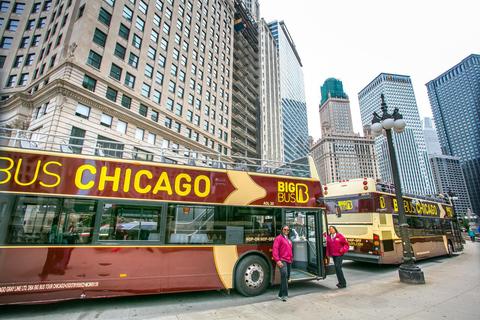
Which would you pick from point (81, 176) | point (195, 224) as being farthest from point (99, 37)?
point (195, 224)

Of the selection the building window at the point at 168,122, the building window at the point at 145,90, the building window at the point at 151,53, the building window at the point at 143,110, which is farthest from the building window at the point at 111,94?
the building window at the point at 151,53

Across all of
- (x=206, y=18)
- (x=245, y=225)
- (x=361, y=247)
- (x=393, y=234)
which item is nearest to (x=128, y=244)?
(x=245, y=225)

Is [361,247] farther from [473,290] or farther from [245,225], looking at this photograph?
[245,225]

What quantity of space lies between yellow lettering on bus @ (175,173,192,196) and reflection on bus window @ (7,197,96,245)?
6.24ft

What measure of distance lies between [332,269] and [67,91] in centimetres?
2528

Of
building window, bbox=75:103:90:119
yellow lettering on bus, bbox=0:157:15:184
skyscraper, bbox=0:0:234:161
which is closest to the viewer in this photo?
yellow lettering on bus, bbox=0:157:15:184

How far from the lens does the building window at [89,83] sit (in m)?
22.6

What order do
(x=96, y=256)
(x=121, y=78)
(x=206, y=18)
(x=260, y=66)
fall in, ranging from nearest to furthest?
(x=96, y=256) → (x=121, y=78) → (x=206, y=18) → (x=260, y=66)

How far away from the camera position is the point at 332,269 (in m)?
7.38

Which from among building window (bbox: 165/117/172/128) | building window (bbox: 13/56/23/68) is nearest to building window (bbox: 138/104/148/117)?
building window (bbox: 165/117/172/128)

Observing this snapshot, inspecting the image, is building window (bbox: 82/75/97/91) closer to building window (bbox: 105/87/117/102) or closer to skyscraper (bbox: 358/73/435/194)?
building window (bbox: 105/87/117/102)

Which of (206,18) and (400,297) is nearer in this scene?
(400,297)

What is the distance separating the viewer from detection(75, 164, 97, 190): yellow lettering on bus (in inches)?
207

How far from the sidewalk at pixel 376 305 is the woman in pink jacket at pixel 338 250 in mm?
323
